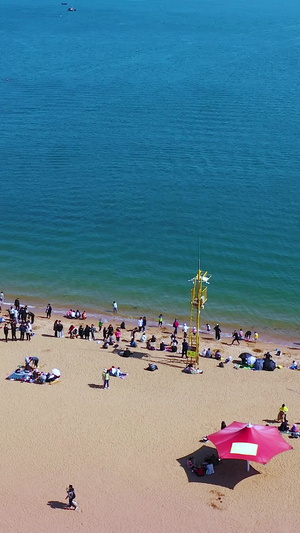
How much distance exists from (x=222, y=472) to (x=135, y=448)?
3817mm

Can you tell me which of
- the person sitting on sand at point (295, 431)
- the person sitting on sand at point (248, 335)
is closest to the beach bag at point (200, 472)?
the person sitting on sand at point (295, 431)

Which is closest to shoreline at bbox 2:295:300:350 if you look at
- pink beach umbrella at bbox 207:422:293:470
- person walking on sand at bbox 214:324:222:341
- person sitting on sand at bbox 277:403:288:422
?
person walking on sand at bbox 214:324:222:341

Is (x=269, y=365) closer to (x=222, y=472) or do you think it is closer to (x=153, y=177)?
(x=222, y=472)

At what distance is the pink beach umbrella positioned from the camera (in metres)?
27.8

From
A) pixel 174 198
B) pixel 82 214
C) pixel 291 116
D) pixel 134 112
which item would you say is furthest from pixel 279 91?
pixel 82 214

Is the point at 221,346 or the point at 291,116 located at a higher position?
the point at 291,116

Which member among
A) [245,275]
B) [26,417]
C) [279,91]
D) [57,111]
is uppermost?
[279,91]

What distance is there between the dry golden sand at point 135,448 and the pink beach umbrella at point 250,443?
3.52ft

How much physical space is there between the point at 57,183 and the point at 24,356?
103ft

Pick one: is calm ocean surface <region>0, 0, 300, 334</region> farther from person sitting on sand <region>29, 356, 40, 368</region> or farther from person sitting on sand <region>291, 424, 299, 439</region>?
person sitting on sand <region>291, 424, 299, 439</region>

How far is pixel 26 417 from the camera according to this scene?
31.9m

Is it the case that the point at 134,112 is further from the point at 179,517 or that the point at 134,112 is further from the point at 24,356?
the point at 179,517

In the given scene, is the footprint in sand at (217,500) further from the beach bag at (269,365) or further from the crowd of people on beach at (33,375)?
the beach bag at (269,365)

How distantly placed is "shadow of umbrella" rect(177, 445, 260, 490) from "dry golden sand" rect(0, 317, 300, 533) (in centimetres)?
7
